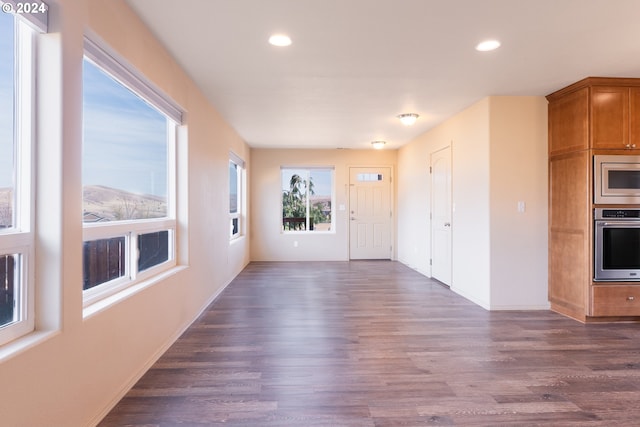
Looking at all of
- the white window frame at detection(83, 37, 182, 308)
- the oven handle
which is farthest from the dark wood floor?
the oven handle

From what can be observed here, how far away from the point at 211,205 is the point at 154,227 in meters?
1.48

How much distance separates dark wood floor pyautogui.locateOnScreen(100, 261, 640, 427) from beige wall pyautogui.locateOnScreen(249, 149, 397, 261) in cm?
347

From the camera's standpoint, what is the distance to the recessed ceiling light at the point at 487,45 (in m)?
2.76

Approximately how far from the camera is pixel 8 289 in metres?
1.51

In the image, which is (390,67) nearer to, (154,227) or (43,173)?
(154,227)

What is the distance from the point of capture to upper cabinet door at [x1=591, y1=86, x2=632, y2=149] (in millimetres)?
3551

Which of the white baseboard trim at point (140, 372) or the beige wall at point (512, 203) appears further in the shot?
the beige wall at point (512, 203)

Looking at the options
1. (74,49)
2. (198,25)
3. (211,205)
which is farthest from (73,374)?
(211,205)

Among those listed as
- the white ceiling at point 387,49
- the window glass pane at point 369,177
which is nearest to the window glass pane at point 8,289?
the white ceiling at point 387,49

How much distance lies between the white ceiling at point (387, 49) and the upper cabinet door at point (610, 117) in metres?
0.19

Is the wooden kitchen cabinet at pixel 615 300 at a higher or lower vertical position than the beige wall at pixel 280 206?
lower

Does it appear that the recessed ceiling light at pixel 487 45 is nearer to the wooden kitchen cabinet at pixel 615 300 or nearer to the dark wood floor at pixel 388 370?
the dark wood floor at pixel 388 370

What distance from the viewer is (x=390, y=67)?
3254 mm

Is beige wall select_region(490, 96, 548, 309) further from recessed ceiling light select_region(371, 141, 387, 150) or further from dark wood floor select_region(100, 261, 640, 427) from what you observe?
recessed ceiling light select_region(371, 141, 387, 150)
